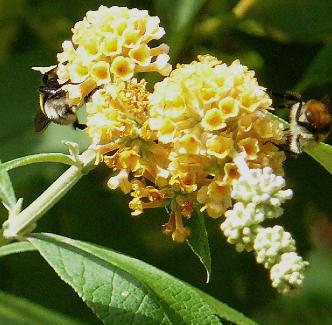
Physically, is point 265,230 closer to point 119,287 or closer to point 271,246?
point 271,246

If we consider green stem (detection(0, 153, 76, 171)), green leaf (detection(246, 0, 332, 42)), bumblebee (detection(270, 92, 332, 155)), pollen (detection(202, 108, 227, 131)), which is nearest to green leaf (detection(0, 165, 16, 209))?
green stem (detection(0, 153, 76, 171))

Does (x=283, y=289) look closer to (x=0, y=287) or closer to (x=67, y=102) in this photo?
(x=67, y=102)

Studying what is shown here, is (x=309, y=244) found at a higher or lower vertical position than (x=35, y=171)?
lower

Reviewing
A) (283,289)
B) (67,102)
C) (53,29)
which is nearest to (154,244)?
(53,29)

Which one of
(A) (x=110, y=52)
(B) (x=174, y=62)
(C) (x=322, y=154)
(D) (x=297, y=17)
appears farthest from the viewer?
(D) (x=297, y=17)

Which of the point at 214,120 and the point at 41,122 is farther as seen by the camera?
the point at 41,122

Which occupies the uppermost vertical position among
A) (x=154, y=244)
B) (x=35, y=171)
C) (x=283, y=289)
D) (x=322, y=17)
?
(x=322, y=17)

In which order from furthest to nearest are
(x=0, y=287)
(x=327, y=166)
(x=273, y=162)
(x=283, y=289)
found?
(x=0, y=287)
(x=327, y=166)
(x=273, y=162)
(x=283, y=289)

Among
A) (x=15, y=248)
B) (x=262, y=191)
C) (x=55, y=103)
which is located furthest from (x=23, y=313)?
(x=262, y=191)
